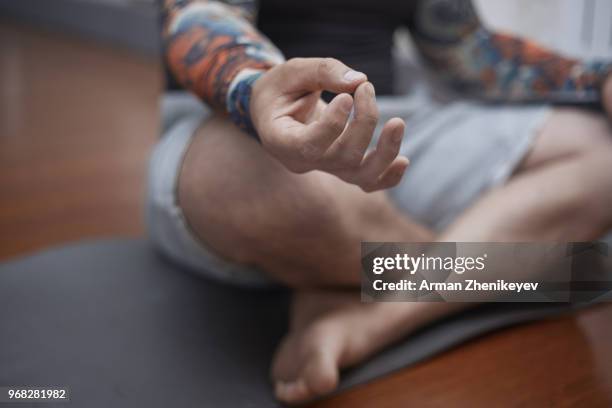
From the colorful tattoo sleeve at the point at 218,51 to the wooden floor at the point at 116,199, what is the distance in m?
0.26

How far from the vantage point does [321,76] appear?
15.7 inches

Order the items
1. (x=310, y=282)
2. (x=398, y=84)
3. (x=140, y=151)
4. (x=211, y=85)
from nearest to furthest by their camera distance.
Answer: (x=211, y=85) → (x=310, y=282) → (x=398, y=84) → (x=140, y=151)

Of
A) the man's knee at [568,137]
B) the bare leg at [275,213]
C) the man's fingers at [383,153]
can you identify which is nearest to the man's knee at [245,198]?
the bare leg at [275,213]

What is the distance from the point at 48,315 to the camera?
0.65 meters

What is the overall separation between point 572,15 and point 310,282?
1.26 ft

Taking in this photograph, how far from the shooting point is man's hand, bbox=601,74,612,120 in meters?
0.69

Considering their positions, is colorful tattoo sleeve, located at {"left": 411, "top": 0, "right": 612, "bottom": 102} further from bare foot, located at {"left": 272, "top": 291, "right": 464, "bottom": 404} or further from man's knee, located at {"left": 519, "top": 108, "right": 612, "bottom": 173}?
bare foot, located at {"left": 272, "top": 291, "right": 464, "bottom": 404}

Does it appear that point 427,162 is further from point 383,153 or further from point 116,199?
point 116,199

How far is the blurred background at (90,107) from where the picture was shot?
2.63 ft

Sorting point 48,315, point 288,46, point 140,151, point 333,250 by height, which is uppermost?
point 288,46

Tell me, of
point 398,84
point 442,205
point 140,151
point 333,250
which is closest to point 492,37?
point 398,84

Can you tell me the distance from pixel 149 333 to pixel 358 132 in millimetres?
346

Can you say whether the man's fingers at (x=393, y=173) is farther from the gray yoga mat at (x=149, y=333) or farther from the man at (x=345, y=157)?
the gray yoga mat at (x=149, y=333)

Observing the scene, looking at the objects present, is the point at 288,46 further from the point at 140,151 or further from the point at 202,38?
the point at 140,151
